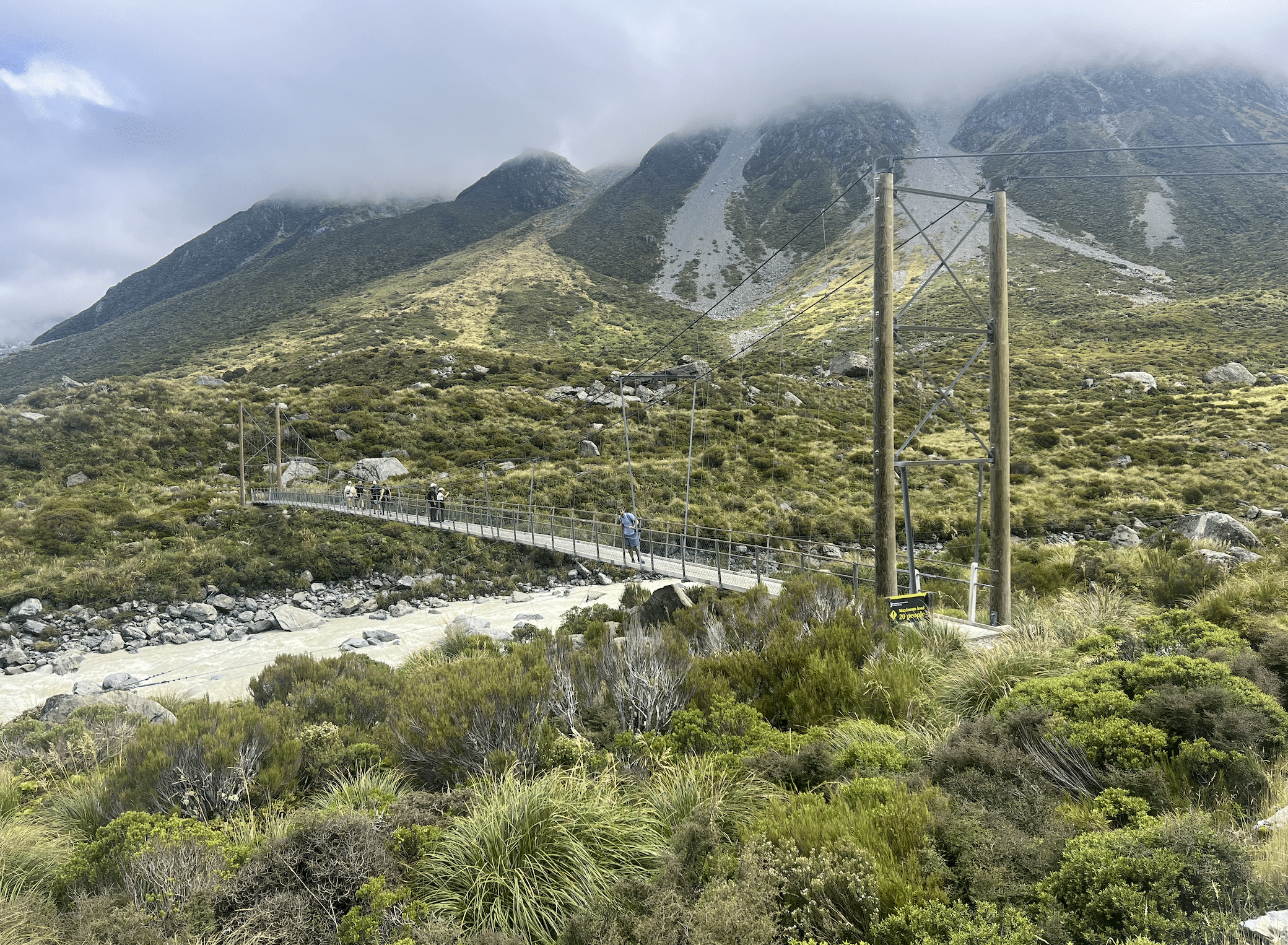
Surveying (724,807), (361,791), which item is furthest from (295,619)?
(724,807)

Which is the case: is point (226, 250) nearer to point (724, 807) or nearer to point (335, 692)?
point (335, 692)

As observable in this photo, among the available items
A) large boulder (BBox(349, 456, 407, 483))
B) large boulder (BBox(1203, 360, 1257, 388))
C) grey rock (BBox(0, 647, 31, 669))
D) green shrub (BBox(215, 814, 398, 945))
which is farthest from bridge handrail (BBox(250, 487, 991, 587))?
large boulder (BBox(1203, 360, 1257, 388))

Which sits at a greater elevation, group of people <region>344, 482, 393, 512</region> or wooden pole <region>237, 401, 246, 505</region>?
wooden pole <region>237, 401, 246, 505</region>

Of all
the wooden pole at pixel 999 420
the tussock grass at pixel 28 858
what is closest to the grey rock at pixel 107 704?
the tussock grass at pixel 28 858

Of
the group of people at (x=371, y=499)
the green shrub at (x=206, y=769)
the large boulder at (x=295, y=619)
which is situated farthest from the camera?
the group of people at (x=371, y=499)

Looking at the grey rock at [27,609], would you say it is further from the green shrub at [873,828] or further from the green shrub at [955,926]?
the green shrub at [955,926]

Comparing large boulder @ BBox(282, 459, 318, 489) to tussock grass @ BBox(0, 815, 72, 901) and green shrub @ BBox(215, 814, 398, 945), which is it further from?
green shrub @ BBox(215, 814, 398, 945)
